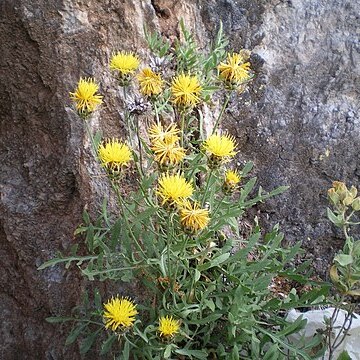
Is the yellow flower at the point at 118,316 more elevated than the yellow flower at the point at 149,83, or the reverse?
the yellow flower at the point at 149,83

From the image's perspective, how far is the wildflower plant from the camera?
76.0 inches

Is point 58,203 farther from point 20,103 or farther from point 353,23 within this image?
point 353,23

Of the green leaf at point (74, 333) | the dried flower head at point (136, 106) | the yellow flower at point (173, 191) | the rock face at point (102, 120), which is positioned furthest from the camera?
the rock face at point (102, 120)

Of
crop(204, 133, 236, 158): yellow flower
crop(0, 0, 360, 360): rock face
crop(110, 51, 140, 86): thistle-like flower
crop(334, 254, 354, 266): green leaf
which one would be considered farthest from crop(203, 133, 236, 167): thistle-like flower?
crop(0, 0, 360, 360): rock face

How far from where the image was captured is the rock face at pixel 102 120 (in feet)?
8.63

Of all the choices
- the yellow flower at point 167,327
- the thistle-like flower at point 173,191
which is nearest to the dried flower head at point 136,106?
the thistle-like flower at point 173,191

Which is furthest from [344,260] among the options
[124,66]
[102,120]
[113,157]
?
[102,120]

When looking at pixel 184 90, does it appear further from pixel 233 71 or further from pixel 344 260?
pixel 344 260

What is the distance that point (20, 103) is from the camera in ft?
8.84

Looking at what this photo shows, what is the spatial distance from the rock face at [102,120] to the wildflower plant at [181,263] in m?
0.31

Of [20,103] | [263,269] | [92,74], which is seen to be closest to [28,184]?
[20,103]

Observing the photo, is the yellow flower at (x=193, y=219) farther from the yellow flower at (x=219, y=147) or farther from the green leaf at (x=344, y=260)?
the green leaf at (x=344, y=260)

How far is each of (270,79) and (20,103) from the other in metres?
1.14

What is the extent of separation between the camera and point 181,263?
7.09ft
